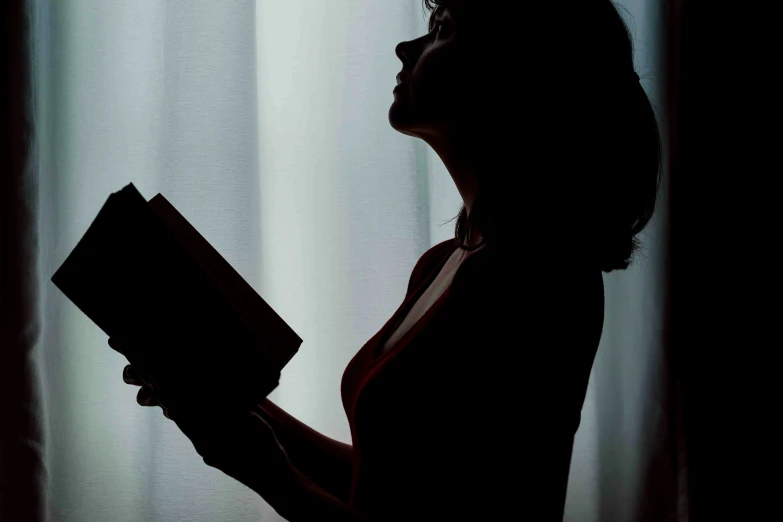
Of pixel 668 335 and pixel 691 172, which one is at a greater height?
pixel 691 172

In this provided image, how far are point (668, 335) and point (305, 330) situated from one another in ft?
2.63

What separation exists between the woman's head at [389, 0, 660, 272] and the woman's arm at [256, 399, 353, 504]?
14.6 inches

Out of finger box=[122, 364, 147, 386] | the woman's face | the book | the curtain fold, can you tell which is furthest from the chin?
the curtain fold

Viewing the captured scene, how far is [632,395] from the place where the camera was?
56.3 inches

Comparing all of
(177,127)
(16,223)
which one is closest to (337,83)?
(177,127)

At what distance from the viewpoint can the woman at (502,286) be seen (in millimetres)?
569

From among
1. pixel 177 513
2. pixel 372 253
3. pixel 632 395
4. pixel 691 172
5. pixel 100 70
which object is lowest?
pixel 177 513

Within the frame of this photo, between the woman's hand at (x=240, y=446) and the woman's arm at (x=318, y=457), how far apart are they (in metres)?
0.23

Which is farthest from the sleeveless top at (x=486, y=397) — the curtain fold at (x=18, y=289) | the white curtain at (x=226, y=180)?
the curtain fold at (x=18, y=289)

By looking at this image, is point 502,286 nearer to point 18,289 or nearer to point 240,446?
point 240,446

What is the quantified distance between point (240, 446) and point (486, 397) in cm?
22

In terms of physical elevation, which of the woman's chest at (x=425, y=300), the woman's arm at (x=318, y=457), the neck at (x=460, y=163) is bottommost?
the woman's arm at (x=318, y=457)

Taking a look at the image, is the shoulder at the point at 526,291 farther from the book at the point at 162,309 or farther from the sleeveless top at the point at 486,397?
the book at the point at 162,309

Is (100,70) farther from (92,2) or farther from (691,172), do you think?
(691,172)
